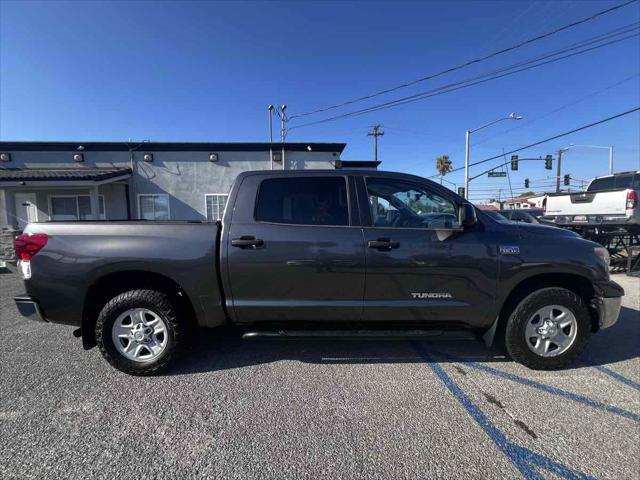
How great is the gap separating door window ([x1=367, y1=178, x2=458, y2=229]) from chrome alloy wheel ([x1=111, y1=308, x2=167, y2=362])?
236cm

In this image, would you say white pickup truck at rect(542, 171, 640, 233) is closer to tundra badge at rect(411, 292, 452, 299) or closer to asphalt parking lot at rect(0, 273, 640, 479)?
asphalt parking lot at rect(0, 273, 640, 479)

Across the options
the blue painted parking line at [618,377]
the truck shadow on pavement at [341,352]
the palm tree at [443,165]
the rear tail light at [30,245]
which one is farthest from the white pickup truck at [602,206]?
the palm tree at [443,165]

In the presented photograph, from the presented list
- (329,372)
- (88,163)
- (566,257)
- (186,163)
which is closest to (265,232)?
(329,372)

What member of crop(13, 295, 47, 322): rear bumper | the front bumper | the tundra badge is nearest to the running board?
the tundra badge

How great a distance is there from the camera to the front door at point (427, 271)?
2.88m

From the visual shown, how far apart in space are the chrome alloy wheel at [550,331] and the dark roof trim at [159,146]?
13104 mm

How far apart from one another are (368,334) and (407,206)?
1335 millimetres

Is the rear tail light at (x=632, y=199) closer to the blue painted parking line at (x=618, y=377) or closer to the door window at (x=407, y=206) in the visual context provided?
the blue painted parking line at (x=618, y=377)

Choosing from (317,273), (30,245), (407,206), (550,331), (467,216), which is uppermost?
(407,206)

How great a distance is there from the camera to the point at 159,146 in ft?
47.5

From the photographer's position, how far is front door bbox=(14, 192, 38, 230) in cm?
1406

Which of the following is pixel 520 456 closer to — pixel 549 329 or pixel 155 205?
pixel 549 329

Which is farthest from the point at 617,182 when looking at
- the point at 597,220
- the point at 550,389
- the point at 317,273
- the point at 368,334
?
the point at 317,273

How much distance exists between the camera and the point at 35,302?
9.46 ft
